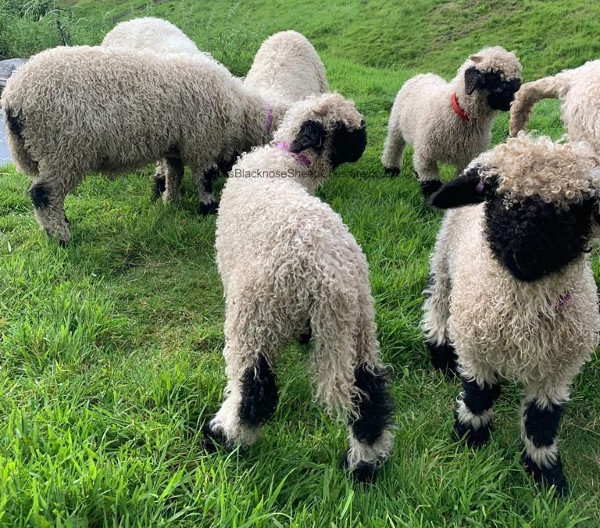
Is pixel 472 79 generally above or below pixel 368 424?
above

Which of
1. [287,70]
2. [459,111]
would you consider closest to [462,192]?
[459,111]

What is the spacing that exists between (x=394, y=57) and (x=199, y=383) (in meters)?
10.9

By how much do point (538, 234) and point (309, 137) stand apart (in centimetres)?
204

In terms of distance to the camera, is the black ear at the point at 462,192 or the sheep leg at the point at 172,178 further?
the sheep leg at the point at 172,178

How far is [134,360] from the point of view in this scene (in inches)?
139

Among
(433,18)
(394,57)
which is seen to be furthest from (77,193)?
(433,18)

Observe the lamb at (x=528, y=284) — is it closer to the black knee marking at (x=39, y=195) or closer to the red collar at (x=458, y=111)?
the red collar at (x=458, y=111)

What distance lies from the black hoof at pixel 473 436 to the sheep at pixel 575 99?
6.15 ft

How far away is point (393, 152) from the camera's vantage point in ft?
21.9

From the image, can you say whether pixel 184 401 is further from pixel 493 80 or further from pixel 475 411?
pixel 493 80

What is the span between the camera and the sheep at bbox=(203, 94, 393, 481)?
2.44 m

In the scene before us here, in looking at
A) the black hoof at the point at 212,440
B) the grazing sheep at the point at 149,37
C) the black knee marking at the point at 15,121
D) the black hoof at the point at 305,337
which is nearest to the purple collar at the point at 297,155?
the black hoof at the point at 305,337

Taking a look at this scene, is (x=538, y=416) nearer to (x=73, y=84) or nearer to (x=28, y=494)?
(x=28, y=494)

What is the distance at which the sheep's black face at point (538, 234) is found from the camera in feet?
6.91
